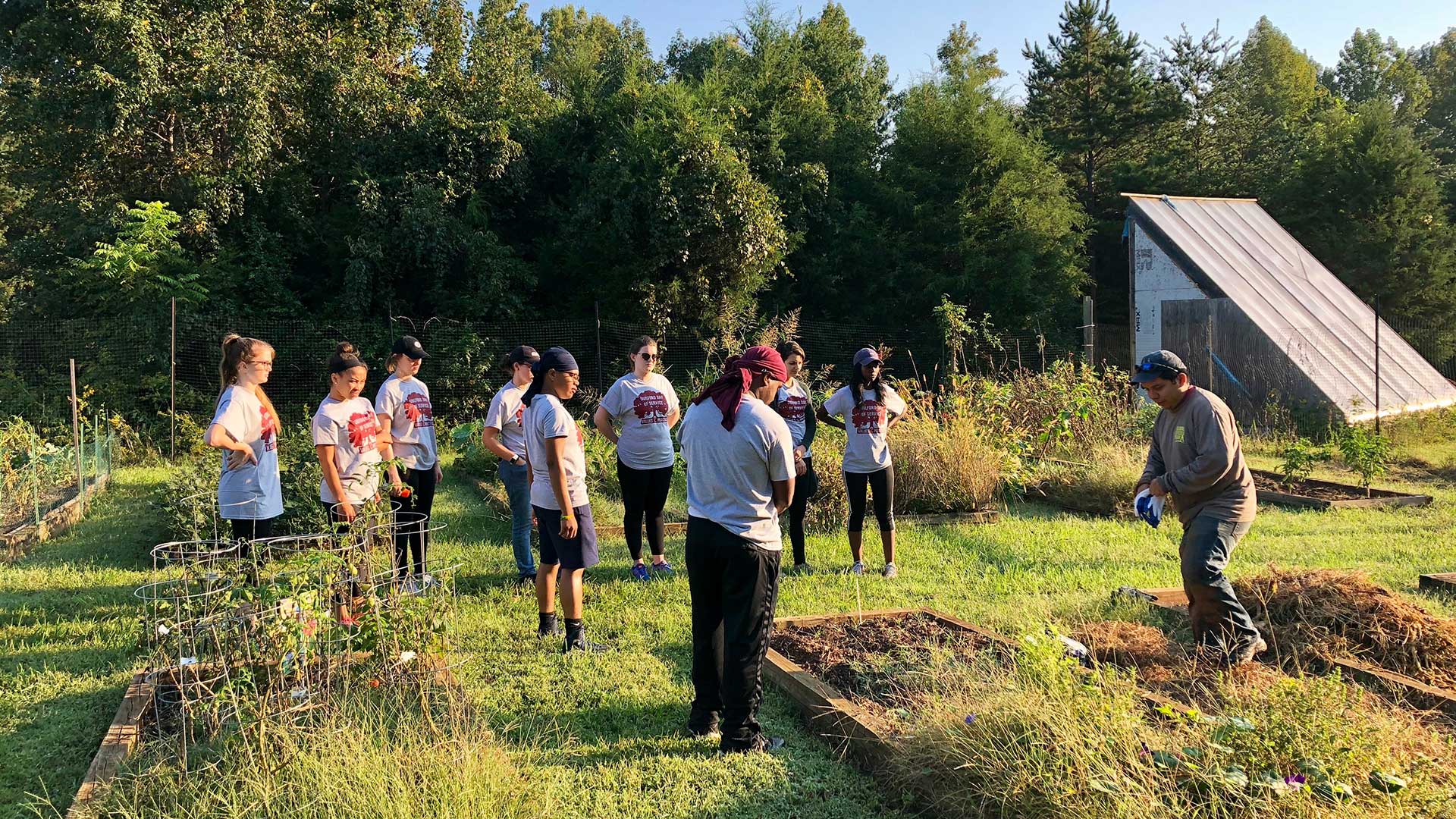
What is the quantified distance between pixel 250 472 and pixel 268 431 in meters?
0.26

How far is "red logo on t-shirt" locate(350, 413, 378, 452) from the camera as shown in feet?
19.0

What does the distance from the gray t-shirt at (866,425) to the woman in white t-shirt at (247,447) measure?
12.4 ft

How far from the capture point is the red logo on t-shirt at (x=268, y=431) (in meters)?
5.41

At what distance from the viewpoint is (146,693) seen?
4512 mm

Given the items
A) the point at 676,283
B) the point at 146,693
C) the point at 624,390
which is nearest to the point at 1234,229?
the point at 676,283

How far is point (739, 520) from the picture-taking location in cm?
399

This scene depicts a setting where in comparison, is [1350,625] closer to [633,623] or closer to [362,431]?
[633,623]

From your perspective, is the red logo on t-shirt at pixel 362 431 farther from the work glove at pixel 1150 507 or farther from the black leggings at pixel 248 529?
the work glove at pixel 1150 507

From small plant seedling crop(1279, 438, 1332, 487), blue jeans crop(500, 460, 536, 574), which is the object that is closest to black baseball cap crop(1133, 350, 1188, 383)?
blue jeans crop(500, 460, 536, 574)

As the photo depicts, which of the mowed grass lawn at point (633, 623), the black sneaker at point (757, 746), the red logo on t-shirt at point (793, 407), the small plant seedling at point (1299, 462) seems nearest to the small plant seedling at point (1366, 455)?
the small plant seedling at point (1299, 462)

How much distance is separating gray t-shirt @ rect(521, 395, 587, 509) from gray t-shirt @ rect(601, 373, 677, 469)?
1.35 m

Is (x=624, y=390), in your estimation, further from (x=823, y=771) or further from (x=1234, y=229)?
(x=1234, y=229)

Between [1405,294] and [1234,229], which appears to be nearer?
[1234,229]

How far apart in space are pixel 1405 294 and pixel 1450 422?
11.0 meters
